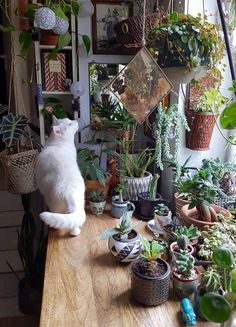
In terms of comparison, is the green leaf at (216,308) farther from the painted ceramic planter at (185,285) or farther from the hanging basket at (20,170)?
the hanging basket at (20,170)

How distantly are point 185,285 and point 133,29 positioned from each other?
1128mm

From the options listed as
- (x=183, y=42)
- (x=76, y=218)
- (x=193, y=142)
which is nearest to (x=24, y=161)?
(x=76, y=218)

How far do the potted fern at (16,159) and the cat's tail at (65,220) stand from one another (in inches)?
16.7

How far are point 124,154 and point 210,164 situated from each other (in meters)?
0.45

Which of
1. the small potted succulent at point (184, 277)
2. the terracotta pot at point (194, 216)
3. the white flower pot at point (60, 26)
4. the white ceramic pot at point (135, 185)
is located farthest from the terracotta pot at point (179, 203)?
the white flower pot at point (60, 26)

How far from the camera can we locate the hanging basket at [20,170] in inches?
61.9

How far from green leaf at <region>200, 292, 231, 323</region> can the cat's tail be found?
72cm

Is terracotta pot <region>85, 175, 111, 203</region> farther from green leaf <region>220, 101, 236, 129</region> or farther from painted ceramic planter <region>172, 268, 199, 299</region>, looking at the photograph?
green leaf <region>220, 101, 236, 129</region>

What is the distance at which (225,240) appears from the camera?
1.04 meters

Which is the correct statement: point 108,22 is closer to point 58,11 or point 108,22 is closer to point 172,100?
point 58,11

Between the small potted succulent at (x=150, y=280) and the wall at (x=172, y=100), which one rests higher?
the wall at (x=172, y=100)

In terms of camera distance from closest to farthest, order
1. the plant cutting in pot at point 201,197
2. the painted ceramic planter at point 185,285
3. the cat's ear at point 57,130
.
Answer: the painted ceramic planter at point 185,285 → the plant cutting in pot at point 201,197 → the cat's ear at point 57,130

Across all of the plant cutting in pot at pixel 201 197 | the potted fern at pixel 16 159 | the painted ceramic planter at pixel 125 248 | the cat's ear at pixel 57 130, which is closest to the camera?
the painted ceramic planter at pixel 125 248

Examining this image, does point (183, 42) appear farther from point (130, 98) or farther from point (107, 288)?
Answer: point (107, 288)
